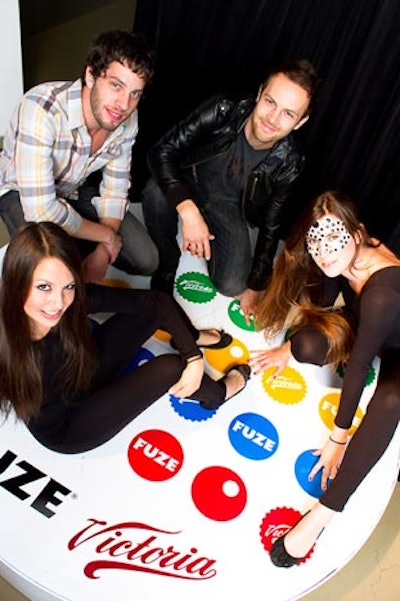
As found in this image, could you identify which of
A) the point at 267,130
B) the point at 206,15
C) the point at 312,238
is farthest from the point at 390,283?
the point at 206,15

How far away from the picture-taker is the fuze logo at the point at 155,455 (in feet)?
4.75

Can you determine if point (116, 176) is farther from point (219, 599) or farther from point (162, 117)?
point (219, 599)

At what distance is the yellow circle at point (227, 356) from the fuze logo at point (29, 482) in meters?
0.57

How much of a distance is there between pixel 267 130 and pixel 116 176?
18.4 inches

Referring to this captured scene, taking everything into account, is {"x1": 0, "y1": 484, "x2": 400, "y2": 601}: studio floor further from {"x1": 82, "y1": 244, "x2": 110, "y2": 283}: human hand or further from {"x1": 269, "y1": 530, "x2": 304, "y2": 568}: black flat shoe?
{"x1": 82, "y1": 244, "x2": 110, "y2": 283}: human hand

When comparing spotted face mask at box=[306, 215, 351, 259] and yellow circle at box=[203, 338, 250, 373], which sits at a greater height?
spotted face mask at box=[306, 215, 351, 259]

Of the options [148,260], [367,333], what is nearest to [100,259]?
[148,260]

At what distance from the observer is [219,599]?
1.28 metres

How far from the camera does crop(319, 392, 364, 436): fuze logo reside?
1627mm

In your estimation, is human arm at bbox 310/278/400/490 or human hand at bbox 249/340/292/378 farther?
human hand at bbox 249/340/292/378

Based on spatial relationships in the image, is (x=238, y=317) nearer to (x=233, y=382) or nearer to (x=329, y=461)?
(x=233, y=382)

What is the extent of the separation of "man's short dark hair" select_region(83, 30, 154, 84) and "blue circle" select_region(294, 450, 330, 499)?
3.49 ft

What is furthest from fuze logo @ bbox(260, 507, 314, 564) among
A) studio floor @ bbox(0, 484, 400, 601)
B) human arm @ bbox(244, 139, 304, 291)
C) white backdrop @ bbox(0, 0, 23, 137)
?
white backdrop @ bbox(0, 0, 23, 137)

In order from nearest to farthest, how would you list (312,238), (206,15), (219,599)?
(219,599)
(312,238)
(206,15)
